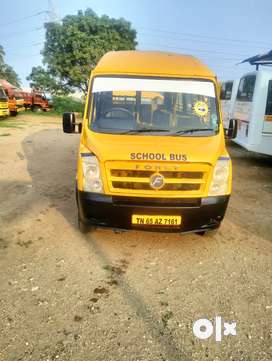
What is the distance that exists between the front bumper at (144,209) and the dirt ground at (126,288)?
471 mm

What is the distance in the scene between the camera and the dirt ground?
2.84 m

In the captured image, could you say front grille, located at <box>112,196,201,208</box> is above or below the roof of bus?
below

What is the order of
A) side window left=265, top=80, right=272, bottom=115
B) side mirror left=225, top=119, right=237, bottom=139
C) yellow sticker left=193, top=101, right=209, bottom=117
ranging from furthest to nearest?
side window left=265, top=80, right=272, bottom=115, side mirror left=225, top=119, right=237, bottom=139, yellow sticker left=193, top=101, right=209, bottom=117

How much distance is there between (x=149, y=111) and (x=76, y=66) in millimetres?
28599

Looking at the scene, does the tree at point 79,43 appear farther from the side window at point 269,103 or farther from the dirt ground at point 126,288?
the dirt ground at point 126,288

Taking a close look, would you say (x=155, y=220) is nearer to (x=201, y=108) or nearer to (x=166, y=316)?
(x=166, y=316)

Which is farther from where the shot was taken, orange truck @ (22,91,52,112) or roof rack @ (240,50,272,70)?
orange truck @ (22,91,52,112)

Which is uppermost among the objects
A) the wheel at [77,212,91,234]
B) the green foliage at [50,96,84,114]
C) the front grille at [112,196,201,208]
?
the front grille at [112,196,201,208]

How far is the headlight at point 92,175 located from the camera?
13.1 feet

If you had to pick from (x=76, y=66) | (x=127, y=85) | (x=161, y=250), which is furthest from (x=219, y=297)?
(x=76, y=66)

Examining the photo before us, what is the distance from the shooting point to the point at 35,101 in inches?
1250

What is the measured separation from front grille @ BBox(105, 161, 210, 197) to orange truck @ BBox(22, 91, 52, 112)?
95.8ft

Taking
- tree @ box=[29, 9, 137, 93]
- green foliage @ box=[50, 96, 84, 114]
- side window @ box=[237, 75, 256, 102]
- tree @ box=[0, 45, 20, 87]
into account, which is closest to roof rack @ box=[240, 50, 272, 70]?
side window @ box=[237, 75, 256, 102]

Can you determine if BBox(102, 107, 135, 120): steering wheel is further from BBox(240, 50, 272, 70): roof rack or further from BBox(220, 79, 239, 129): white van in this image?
BBox(240, 50, 272, 70): roof rack
